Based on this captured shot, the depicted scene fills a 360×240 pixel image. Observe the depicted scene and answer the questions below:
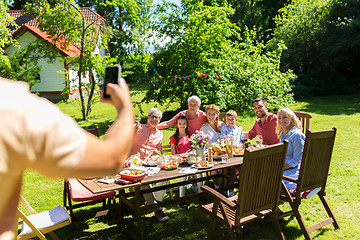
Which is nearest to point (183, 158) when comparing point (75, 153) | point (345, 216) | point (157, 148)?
point (157, 148)

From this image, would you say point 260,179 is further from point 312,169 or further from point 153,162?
point 153,162

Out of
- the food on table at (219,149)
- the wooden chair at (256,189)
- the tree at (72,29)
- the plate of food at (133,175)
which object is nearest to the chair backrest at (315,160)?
the wooden chair at (256,189)

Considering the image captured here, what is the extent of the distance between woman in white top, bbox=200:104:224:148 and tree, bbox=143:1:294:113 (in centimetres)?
420

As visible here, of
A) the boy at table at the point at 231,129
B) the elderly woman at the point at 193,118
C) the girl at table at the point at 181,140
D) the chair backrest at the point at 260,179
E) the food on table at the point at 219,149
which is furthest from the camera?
the elderly woman at the point at 193,118

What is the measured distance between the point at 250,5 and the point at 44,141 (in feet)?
94.8

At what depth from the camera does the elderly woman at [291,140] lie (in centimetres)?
434

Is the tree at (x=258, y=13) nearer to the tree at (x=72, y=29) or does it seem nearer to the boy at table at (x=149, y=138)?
the tree at (x=72, y=29)

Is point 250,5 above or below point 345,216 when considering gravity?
above

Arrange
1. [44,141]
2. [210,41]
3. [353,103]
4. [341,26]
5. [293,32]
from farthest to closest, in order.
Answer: [293,32], [341,26], [353,103], [210,41], [44,141]

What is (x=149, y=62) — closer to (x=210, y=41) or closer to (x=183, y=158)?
(x=210, y=41)

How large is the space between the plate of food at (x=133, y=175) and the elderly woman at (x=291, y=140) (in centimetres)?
193

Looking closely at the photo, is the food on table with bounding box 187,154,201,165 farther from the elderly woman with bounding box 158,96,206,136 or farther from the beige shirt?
the beige shirt

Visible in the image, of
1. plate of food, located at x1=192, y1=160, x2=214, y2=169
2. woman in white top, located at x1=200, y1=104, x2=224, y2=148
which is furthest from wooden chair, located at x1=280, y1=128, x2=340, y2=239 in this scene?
woman in white top, located at x1=200, y1=104, x2=224, y2=148

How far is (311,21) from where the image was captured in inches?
763
